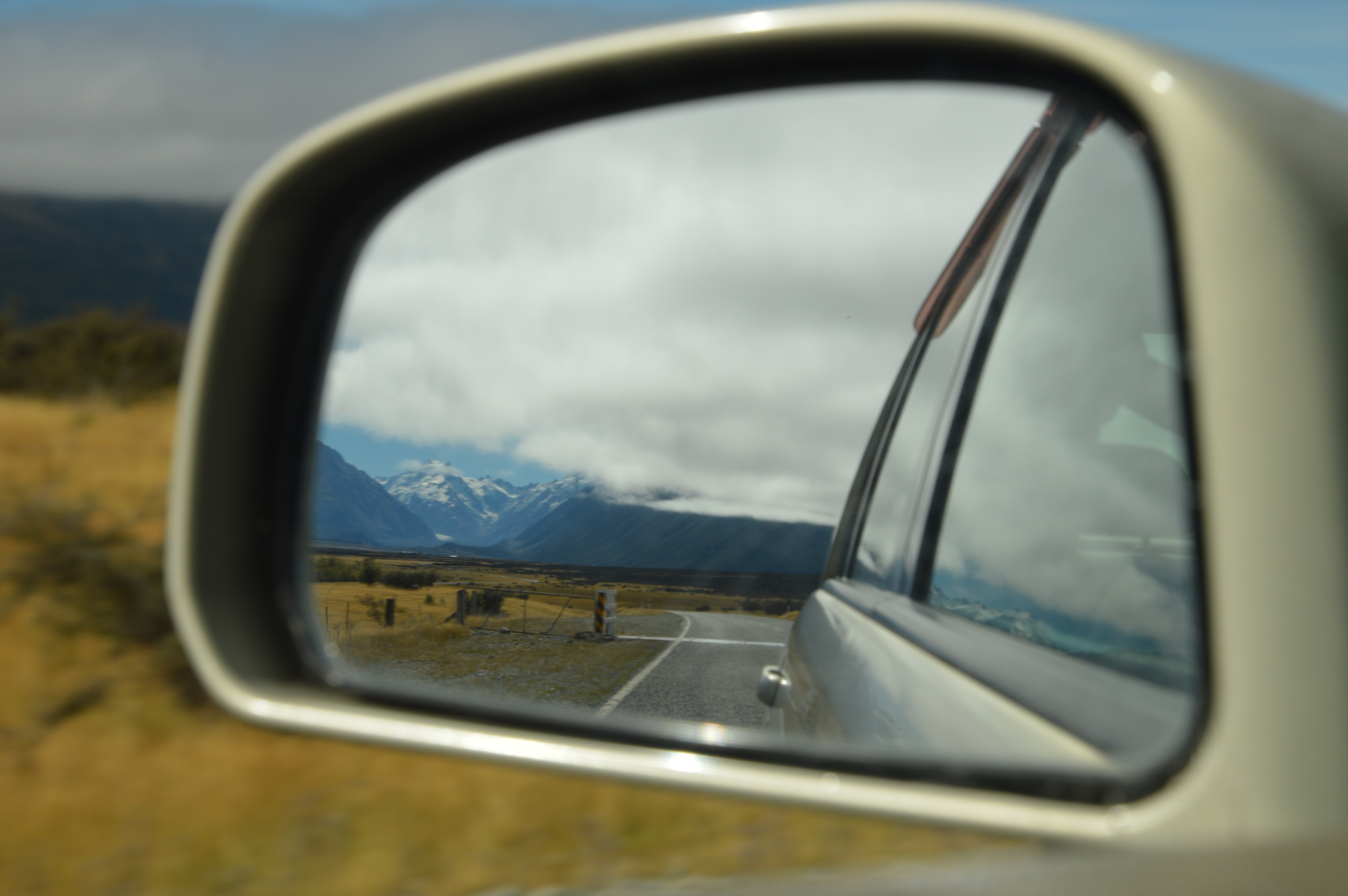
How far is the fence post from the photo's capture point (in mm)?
2436

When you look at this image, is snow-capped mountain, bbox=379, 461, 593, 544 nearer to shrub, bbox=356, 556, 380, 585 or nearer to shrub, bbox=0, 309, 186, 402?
shrub, bbox=356, 556, 380, 585

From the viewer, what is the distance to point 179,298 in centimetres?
604

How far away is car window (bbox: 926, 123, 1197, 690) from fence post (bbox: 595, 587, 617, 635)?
2.40 feet

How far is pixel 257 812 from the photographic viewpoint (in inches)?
171

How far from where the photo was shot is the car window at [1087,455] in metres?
1.16

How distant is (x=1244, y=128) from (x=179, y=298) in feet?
20.0

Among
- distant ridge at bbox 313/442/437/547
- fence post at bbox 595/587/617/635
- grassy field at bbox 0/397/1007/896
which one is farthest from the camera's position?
grassy field at bbox 0/397/1007/896

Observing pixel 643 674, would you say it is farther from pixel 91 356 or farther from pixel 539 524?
pixel 91 356

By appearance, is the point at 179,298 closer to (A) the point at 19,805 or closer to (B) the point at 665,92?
(A) the point at 19,805

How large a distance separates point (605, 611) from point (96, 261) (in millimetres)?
17917

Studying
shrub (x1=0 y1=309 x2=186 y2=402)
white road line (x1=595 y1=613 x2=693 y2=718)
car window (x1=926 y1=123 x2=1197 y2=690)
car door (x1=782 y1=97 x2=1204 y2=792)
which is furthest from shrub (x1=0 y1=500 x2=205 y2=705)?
car window (x1=926 y1=123 x2=1197 y2=690)

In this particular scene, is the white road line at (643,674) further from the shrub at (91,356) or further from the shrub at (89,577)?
the shrub at (89,577)

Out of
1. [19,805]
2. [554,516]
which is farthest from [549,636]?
[19,805]

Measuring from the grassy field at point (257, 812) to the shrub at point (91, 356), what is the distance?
1.53m
